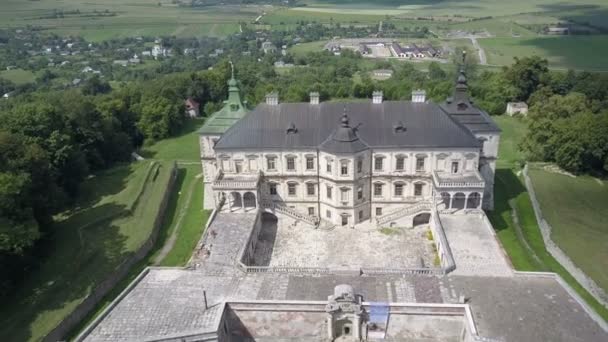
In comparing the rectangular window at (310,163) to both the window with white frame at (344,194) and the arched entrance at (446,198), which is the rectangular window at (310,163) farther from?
the arched entrance at (446,198)


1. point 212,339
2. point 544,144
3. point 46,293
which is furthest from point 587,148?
point 46,293

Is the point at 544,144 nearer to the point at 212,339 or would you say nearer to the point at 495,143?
the point at 495,143

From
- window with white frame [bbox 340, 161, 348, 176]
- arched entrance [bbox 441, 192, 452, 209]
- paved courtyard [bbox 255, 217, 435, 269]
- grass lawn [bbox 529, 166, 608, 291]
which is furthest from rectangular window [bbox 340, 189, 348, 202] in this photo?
grass lawn [bbox 529, 166, 608, 291]

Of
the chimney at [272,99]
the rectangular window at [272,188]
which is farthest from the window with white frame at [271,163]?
the chimney at [272,99]

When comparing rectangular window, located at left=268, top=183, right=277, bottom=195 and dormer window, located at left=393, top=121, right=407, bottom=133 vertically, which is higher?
dormer window, located at left=393, top=121, right=407, bottom=133

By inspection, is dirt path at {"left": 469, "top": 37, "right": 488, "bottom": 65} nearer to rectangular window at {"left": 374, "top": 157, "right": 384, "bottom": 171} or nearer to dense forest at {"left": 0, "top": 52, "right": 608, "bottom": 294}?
dense forest at {"left": 0, "top": 52, "right": 608, "bottom": 294}

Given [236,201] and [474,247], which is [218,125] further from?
[474,247]
